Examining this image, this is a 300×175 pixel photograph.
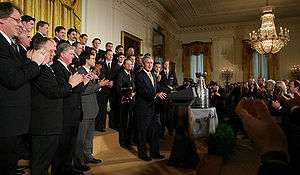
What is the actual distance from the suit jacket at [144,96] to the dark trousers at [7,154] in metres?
2.25

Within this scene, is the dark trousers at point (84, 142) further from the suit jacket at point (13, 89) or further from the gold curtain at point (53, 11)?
the gold curtain at point (53, 11)

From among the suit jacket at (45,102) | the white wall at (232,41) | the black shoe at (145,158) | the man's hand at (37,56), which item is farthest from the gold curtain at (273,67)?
the man's hand at (37,56)

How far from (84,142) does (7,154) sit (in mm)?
1741

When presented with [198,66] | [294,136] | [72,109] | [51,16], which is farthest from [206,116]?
[198,66]

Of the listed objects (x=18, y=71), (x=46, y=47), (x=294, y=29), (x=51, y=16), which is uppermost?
(x=294, y=29)

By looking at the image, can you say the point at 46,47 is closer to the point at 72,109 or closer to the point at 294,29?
the point at 72,109

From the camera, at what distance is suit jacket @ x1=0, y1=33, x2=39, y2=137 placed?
1884mm

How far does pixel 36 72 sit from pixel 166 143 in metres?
3.56

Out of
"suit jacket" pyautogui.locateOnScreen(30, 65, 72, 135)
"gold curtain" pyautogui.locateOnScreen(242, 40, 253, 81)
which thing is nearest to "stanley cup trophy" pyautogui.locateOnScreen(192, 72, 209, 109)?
"suit jacket" pyautogui.locateOnScreen(30, 65, 72, 135)

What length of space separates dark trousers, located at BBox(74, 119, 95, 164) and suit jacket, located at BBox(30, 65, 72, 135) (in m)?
1.00

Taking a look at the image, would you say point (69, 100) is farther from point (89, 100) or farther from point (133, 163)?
point (133, 163)

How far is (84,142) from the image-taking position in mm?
3635

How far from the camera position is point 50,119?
2408mm

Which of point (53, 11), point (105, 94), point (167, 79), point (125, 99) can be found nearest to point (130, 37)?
point (167, 79)
